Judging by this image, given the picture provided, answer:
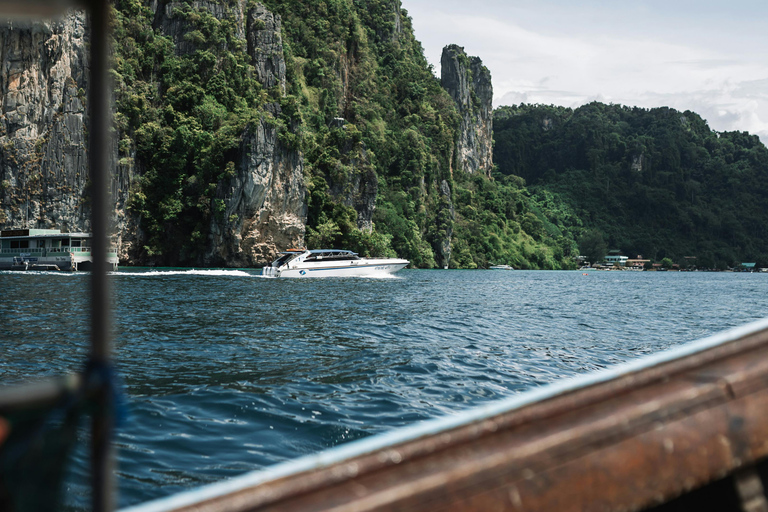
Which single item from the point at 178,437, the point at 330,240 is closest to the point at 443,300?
the point at 178,437

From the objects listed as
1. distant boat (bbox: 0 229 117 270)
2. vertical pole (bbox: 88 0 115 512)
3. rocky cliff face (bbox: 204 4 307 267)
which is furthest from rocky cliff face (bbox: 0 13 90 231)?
vertical pole (bbox: 88 0 115 512)

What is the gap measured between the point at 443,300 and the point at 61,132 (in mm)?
45642

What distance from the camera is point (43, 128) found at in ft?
182

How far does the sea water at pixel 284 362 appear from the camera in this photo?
5.96 metres

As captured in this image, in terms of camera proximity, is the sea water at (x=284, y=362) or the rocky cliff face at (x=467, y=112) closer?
the sea water at (x=284, y=362)

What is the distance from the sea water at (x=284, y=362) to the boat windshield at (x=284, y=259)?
71.7 feet

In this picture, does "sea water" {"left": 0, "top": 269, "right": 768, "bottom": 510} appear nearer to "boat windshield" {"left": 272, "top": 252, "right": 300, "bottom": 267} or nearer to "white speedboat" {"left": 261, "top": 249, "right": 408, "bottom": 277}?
"white speedboat" {"left": 261, "top": 249, "right": 408, "bottom": 277}

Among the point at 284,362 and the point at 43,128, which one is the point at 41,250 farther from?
the point at 284,362

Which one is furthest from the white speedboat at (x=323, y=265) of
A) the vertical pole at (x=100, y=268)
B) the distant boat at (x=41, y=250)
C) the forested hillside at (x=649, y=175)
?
the forested hillside at (x=649, y=175)

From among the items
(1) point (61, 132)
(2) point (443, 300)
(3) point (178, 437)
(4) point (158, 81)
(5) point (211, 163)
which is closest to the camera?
(3) point (178, 437)

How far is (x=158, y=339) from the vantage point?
12.6m

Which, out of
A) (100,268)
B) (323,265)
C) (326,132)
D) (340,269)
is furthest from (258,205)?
(100,268)

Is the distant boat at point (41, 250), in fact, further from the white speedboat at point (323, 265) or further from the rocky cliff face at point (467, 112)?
the rocky cliff face at point (467, 112)

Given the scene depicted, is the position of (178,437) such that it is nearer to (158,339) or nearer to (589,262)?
(158,339)
